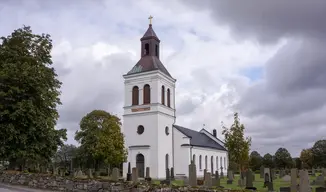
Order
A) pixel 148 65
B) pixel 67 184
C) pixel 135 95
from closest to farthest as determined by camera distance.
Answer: pixel 67 184 → pixel 135 95 → pixel 148 65

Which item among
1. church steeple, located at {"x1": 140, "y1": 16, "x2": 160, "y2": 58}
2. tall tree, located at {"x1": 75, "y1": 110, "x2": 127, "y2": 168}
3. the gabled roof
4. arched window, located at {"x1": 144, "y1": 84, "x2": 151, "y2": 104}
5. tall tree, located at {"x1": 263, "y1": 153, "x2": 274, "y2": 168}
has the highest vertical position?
church steeple, located at {"x1": 140, "y1": 16, "x2": 160, "y2": 58}

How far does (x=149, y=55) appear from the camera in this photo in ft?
137

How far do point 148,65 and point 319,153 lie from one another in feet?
187

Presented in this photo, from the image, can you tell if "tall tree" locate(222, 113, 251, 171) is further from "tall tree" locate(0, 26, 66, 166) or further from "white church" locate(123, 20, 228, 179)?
"tall tree" locate(0, 26, 66, 166)

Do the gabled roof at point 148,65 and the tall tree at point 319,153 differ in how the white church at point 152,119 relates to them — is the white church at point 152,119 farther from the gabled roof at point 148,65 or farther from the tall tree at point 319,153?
the tall tree at point 319,153

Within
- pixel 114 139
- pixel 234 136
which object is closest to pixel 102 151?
pixel 114 139

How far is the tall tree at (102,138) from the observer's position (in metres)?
46.1

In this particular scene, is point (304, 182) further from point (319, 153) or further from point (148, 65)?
point (319, 153)

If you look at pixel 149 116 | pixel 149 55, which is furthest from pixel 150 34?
pixel 149 116

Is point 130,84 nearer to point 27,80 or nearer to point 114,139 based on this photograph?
point 114,139

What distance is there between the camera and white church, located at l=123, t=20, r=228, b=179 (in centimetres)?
3831

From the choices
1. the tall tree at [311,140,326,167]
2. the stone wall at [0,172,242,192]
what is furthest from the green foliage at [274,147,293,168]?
the stone wall at [0,172,242,192]

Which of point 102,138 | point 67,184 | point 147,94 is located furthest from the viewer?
point 102,138

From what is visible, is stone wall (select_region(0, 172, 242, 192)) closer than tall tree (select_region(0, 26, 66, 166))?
Yes
